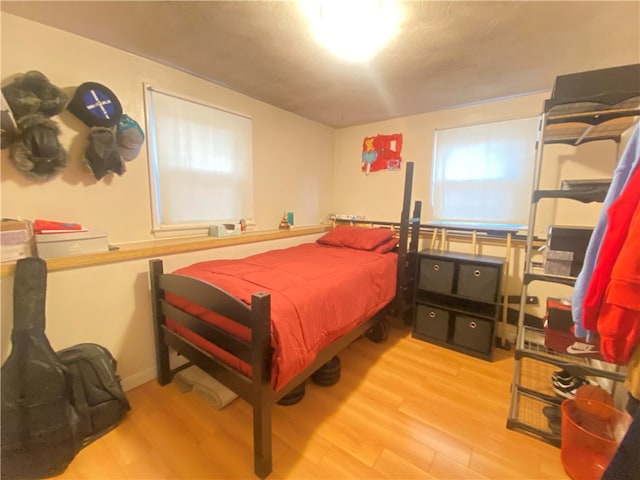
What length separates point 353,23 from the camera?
1477mm

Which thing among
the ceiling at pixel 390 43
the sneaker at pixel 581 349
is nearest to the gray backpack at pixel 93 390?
the ceiling at pixel 390 43

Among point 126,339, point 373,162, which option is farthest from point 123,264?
point 373,162

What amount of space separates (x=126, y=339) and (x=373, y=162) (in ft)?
9.60

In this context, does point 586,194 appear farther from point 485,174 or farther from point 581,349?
point 485,174

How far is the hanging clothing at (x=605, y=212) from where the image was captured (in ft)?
2.95

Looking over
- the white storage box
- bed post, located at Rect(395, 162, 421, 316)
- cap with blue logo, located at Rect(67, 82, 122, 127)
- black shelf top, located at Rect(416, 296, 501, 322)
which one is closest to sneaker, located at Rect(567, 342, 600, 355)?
black shelf top, located at Rect(416, 296, 501, 322)

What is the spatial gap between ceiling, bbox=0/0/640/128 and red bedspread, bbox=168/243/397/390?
56.0 inches

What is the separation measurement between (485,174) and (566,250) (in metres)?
1.41

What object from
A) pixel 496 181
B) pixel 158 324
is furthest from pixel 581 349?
pixel 158 324

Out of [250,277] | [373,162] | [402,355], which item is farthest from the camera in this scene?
[373,162]

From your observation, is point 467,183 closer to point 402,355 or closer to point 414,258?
point 414,258

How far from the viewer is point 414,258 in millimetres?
2789

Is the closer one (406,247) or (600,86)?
(600,86)

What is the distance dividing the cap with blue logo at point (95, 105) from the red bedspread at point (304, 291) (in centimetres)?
103
